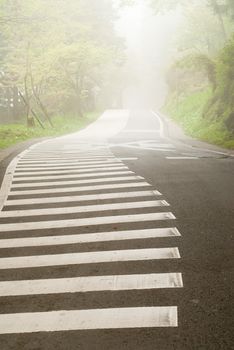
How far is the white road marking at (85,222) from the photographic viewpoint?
6.85 m

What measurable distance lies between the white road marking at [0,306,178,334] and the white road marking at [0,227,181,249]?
1.95 metres

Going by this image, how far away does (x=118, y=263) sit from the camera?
5.30 m

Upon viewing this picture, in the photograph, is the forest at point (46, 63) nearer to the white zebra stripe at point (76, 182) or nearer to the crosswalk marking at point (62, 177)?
the crosswalk marking at point (62, 177)

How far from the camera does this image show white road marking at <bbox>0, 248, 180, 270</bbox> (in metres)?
5.39

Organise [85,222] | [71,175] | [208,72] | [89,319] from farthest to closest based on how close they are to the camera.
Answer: [208,72] → [71,175] → [85,222] → [89,319]

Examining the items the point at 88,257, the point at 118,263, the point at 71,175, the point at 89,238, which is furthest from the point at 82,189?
the point at 118,263

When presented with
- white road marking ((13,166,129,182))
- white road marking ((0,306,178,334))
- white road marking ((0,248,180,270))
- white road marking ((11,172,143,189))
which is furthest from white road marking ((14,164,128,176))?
white road marking ((0,306,178,334))

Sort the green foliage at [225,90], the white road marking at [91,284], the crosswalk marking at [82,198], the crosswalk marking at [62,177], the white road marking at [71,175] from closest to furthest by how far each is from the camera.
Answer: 1. the white road marking at [91,284]
2. the crosswalk marking at [82,198]
3. the crosswalk marking at [62,177]
4. the white road marking at [71,175]
5. the green foliage at [225,90]

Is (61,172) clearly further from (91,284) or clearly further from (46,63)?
(46,63)

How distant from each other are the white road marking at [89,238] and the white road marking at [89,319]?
6.41 ft

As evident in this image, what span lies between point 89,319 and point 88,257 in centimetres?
151

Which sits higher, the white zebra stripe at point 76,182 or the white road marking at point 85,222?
the white zebra stripe at point 76,182

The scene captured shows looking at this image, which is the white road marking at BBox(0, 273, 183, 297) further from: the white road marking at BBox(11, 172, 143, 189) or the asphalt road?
the white road marking at BBox(11, 172, 143, 189)

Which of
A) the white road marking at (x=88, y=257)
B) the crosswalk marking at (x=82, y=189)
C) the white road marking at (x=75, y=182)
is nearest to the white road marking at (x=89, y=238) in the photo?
the white road marking at (x=88, y=257)
